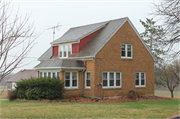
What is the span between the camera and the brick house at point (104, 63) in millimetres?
23562

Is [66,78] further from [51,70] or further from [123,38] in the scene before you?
[123,38]

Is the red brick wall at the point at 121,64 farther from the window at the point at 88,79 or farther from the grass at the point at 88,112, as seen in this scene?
the grass at the point at 88,112

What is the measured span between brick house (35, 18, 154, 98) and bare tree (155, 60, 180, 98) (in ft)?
28.5

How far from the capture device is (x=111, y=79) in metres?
24.7

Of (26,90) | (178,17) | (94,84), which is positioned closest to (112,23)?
(94,84)

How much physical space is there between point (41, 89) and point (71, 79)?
3853 millimetres

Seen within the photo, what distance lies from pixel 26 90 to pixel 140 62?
538 inches

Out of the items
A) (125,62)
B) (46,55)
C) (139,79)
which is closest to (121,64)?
(125,62)

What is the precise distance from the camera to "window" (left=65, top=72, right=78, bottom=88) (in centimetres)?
2373

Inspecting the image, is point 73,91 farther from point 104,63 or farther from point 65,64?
point 104,63

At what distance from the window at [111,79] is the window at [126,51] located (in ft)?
7.51

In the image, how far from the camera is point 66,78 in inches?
933

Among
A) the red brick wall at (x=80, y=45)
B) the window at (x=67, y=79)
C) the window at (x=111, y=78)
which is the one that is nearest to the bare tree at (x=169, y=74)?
the window at (x=111, y=78)

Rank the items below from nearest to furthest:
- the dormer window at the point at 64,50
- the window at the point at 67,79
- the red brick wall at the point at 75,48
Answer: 1. the window at the point at 67,79
2. the red brick wall at the point at 75,48
3. the dormer window at the point at 64,50
